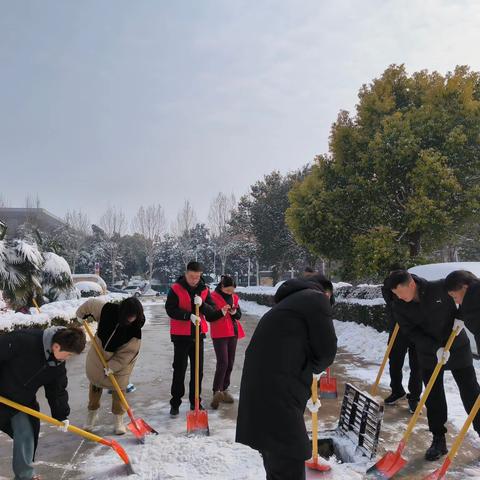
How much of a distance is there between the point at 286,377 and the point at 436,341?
7.21ft

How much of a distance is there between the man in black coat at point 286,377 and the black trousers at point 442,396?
6.96ft

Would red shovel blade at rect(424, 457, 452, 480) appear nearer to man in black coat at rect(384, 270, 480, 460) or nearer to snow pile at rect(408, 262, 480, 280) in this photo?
Result: man in black coat at rect(384, 270, 480, 460)

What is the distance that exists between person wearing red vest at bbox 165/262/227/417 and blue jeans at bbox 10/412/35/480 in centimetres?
200

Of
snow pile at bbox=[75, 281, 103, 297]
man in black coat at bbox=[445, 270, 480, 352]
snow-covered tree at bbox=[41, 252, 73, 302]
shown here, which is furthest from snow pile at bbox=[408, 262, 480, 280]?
snow pile at bbox=[75, 281, 103, 297]

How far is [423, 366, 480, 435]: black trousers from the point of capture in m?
3.87

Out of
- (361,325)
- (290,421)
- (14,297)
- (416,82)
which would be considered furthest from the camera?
(416,82)

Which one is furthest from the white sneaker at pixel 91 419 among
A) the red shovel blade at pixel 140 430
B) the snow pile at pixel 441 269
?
the snow pile at pixel 441 269

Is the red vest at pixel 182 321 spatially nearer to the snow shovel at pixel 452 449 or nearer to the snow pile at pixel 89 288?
the snow shovel at pixel 452 449

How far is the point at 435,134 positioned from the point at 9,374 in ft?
39.3

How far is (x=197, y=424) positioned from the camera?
4.53 m

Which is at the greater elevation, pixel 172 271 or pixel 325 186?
pixel 325 186

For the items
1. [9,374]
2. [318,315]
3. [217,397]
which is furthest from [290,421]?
[217,397]

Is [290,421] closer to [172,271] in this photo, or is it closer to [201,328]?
[201,328]

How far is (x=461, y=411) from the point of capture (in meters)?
5.27
